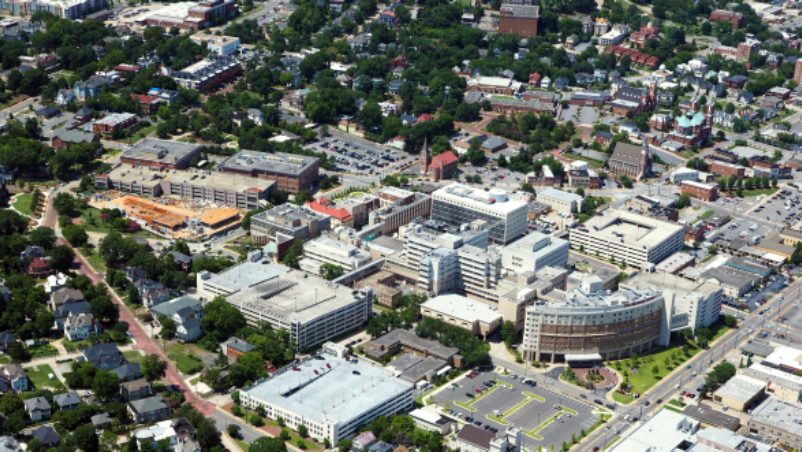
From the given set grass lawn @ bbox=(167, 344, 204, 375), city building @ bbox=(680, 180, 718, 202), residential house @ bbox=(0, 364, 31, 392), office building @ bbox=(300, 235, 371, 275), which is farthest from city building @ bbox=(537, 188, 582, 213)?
residential house @ bbox=(0, 364, 31, 392)

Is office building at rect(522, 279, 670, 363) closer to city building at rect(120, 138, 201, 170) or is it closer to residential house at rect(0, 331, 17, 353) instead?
residential house at rect(0, 331, 17, 353)

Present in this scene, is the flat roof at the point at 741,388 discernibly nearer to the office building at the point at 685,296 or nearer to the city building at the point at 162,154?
the office building at the point at 685,296

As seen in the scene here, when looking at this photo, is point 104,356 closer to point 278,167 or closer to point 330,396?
point 330,396

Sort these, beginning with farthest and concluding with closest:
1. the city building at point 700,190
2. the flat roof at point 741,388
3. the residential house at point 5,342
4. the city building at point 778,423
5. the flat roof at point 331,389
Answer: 1. the city building at point 700,190
2. the residential house at point 5,342
3. the flat roof at point 741,388
4. the city building at point 778,423
5. the flat roof at point 331,389

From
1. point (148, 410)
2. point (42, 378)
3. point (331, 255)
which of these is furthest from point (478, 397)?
point (42, 378)

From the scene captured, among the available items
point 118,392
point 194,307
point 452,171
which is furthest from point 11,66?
point 118,392

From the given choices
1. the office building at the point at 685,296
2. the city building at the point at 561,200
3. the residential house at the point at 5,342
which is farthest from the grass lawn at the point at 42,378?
the city building at the point at 561,200

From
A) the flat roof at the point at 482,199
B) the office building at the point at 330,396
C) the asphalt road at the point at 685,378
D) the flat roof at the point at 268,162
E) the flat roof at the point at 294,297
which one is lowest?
the asphalt road at the point at 685,378

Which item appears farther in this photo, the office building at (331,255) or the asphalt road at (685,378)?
the office building at (331,255)
